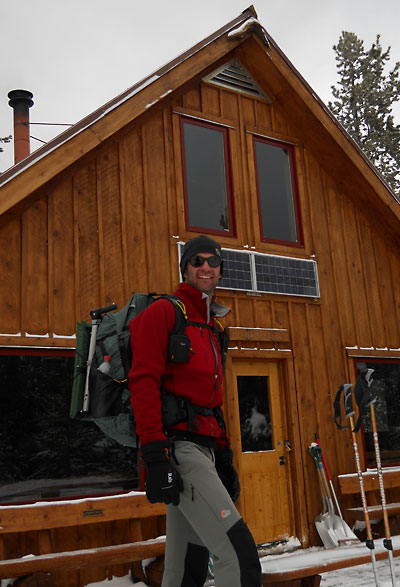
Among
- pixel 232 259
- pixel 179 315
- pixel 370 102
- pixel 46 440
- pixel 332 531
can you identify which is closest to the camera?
pixel 179 315

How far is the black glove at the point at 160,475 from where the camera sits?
2.98m

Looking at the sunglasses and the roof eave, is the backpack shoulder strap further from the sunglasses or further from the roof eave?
the roof eave

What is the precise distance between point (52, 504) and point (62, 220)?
120 inches

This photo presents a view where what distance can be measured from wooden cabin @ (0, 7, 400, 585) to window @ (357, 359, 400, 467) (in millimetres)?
37

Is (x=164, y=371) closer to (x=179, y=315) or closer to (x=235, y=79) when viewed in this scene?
(x=179, y=315)

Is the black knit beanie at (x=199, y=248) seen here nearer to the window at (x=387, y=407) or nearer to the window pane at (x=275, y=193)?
the window pane at (x=275, y=193)

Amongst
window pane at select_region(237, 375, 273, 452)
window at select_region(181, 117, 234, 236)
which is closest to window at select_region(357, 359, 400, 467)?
window pane at select_region(237, 375, 273, 452)

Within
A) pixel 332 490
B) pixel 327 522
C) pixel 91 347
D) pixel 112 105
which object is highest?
pixel 112 105

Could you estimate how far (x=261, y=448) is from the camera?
805 centimetres

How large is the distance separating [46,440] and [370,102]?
21.9 metres

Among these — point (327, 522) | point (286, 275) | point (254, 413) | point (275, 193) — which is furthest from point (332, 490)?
point (275, 193)

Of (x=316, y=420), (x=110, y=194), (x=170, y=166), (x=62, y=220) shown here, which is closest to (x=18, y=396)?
(x=62, y=220)

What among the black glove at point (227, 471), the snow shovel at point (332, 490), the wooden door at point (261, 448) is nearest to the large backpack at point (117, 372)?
the black glove at point (227, 471)

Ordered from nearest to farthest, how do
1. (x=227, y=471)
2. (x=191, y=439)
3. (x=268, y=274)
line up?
1. (x=191, y=439)
2. (x=227, y=471)
3. (x=268, y=274)
